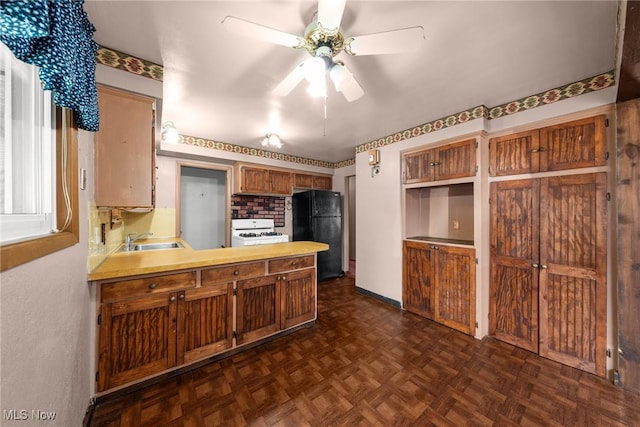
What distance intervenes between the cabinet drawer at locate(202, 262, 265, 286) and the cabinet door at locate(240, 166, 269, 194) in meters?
2.05

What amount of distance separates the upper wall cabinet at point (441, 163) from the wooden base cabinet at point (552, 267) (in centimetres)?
37

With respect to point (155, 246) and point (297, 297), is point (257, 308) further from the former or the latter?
point (155, 246)

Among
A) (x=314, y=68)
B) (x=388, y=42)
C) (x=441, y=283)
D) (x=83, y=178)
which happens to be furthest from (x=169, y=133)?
(x=441, y=283)

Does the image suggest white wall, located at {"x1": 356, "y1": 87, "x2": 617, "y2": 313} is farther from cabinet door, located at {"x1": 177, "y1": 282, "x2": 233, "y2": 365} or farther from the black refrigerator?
cabinet door, located at {"x1": 177, "y1": 282, "x2": 233, "y2": 365}

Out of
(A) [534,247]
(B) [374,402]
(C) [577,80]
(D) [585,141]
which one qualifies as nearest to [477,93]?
(C) [577,80]

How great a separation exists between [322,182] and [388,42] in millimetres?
3563

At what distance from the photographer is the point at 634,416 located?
141 cm

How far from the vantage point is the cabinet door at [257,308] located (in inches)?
76.4

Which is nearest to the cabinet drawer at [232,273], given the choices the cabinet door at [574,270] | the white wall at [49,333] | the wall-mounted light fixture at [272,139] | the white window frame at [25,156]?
the white wall at [49,333]

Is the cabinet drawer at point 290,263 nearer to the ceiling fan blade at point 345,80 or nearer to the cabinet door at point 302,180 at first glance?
the ceiling fan blade at point 345,80

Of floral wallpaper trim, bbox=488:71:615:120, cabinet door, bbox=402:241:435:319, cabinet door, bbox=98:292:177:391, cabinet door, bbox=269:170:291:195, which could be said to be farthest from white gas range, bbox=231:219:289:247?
floral wallpaper trim, bbox=488:71:615:120

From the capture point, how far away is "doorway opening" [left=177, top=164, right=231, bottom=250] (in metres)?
4.05

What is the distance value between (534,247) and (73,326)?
10.8ft

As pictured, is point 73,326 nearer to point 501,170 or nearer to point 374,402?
point 374,402
